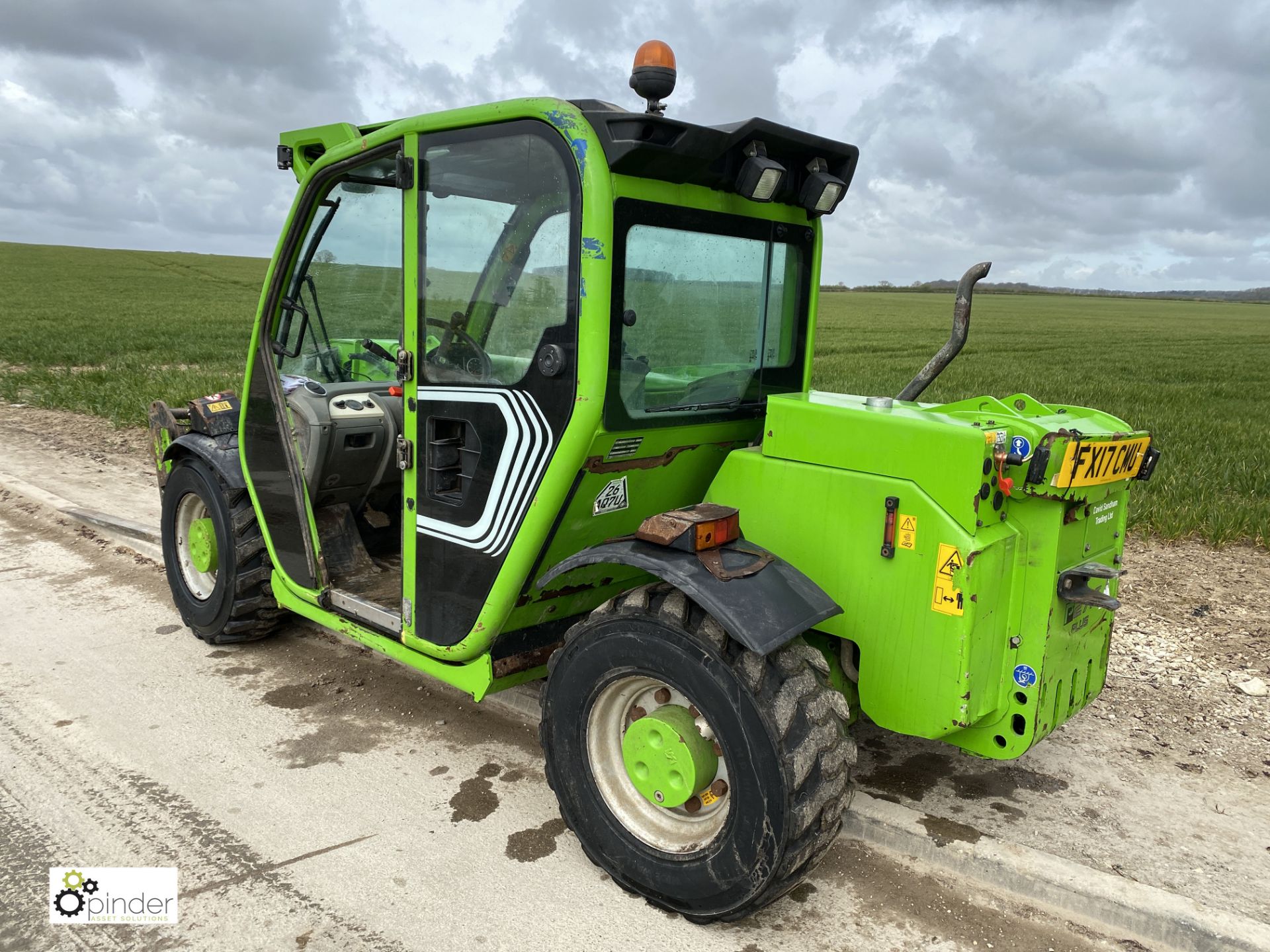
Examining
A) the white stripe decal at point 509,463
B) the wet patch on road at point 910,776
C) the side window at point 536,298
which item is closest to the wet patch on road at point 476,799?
the white stripe decal at point 509,463

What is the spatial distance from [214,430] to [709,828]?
→ 3145 millimetres

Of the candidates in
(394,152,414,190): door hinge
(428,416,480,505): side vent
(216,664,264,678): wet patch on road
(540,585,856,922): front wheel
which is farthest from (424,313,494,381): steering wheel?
(216,664,264,678): wet patch on road

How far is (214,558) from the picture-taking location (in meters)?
4.58

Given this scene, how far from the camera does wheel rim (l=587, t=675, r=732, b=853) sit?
9.16 feet

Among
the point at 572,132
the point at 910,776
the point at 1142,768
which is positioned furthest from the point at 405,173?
the point at 1142,768

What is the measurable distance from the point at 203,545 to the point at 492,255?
8.26 feet

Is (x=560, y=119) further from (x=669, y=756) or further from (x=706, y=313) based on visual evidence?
(x=669, y=756)

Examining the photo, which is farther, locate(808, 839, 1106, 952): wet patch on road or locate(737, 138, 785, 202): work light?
locate(737, 138, 785, 202): work light

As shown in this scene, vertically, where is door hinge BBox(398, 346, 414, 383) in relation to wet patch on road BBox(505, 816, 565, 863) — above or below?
above

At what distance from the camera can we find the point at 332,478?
4152 millimetres

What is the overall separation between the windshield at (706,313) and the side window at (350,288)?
0.94 m

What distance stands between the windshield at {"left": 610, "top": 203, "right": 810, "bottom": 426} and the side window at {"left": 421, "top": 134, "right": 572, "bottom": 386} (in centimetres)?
25

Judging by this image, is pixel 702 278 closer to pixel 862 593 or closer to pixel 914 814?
pixel 862 593

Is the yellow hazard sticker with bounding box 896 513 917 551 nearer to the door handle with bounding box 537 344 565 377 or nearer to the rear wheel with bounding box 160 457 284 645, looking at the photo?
the door handle with bounding box 537 344 565 377
